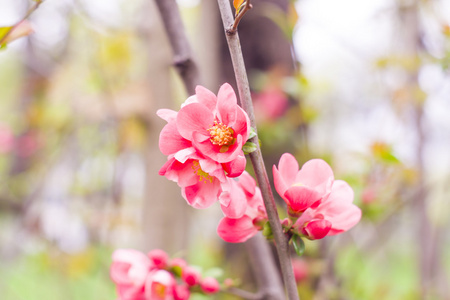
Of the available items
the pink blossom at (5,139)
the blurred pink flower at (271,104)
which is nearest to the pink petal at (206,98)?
the blurred pink flower at (271,104)

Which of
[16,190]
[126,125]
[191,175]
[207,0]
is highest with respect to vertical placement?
[207,0]

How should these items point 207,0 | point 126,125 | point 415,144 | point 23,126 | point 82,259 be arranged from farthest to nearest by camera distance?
point 23,126
point 82,259
point 126,125
point 415,144
point 207,0

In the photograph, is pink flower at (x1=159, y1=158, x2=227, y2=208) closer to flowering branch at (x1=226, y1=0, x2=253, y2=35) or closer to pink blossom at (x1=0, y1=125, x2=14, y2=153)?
flowering branch at (x1=226, y1=0, x2=253, y2=35)

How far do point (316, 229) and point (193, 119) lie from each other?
6.1 inches

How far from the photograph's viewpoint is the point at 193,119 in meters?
0.37

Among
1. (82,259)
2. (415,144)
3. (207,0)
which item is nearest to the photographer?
(207,0)

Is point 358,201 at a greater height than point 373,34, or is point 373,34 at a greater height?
point 373,34

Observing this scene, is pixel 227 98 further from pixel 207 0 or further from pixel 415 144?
pixel 415 144

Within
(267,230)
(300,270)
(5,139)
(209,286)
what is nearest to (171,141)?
(267,230)

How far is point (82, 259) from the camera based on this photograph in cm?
249

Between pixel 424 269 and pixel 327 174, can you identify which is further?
pixel 424 269

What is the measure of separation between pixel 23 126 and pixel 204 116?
130 inches

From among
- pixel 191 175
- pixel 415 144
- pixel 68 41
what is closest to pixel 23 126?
pixel 68 41

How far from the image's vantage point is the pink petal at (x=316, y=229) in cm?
38
